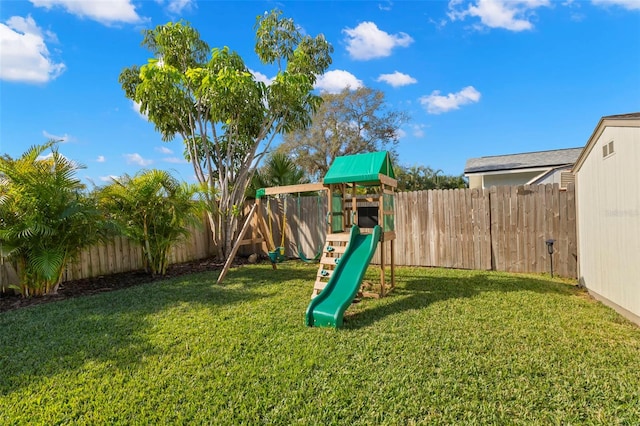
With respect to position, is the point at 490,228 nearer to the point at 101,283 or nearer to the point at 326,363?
the point at 326,363

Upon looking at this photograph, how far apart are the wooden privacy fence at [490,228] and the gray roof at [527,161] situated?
26.8 feet

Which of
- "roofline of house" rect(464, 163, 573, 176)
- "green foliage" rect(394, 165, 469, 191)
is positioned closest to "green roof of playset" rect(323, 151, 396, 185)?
"roofline of house" rect(464, 163, 573, 176)

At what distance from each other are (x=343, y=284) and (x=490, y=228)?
3739 millimetres

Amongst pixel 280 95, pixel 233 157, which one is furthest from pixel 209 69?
pixel 233 157

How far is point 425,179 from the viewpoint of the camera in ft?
70.9

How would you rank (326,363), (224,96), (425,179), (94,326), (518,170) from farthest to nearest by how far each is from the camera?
(425,179) → (518,170) → (224,96) → (94,326) → (326,363)

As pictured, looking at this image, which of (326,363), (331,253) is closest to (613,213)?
(331,253)

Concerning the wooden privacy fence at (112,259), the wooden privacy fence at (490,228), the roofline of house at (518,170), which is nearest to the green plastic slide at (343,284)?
the wooden privacy fence at (490,228)

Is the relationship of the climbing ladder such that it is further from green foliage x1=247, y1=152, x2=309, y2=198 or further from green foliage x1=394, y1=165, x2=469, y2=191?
green foliage x1=394, y1=165, x2=469, y2=191

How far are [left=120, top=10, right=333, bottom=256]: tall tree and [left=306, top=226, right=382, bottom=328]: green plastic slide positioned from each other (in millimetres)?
4335

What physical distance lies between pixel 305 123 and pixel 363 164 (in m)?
4.57

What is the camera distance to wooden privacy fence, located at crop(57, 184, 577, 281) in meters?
5.44

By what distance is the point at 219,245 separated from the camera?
8234 millimetres

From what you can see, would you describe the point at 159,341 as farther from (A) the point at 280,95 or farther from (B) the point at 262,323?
(A) the point at 280,95
